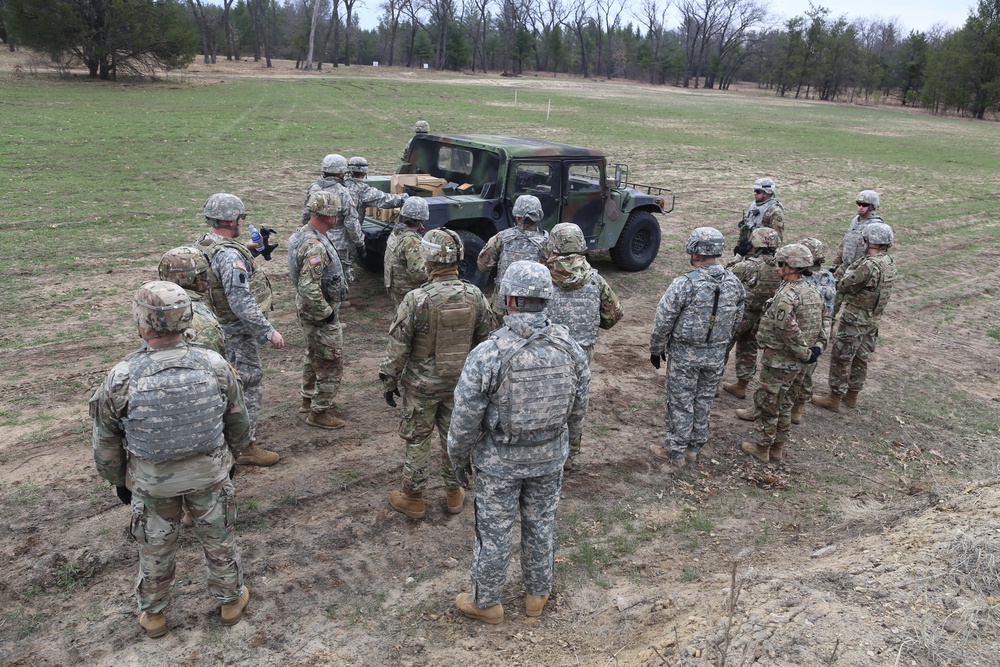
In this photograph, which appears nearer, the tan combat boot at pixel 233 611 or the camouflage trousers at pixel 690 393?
the tan combat boot at pixel 233 611

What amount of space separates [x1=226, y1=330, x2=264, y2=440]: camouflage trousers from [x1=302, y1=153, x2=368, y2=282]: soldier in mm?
2332

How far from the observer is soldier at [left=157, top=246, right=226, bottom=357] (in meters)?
3.87

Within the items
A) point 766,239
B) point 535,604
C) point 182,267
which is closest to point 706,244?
point 766,239

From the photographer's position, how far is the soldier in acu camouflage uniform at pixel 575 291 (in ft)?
15.4

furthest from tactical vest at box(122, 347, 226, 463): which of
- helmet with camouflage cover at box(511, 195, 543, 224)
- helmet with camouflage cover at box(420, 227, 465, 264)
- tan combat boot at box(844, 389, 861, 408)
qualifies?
tan combat boot at box(844, 389, 861, 408)

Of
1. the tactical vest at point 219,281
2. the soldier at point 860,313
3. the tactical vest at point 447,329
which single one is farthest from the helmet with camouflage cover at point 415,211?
the soldier at point 860,313

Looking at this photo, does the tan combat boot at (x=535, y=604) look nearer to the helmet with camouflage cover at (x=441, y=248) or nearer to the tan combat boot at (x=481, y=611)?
the tan combat boot at (x=481, y=611)

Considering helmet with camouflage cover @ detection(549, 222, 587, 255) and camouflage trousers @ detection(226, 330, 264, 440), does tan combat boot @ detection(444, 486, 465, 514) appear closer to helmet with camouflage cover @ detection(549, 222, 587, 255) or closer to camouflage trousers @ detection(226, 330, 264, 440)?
camouflage trousers @ detection(226, 330, 264, 440)

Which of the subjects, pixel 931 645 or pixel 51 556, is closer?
pixel 931 645

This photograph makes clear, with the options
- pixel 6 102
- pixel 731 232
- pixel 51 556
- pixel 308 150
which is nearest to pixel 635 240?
pixel 731 232

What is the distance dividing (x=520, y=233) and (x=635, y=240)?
4.25 meters

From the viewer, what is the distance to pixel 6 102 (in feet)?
69.4

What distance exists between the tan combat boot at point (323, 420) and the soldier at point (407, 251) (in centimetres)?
104

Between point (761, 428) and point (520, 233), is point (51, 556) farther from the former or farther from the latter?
point (761, 428)
